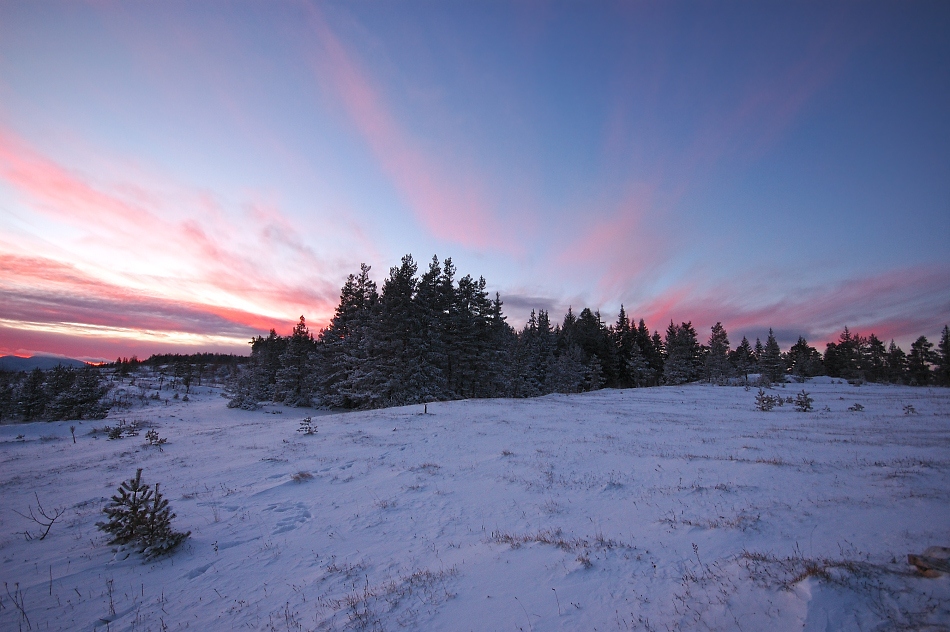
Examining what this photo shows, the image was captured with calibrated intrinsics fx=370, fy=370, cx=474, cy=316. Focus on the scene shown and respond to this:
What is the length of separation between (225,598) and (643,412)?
26.2 m

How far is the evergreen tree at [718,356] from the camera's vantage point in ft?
206

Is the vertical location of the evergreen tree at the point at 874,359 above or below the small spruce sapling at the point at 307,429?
above

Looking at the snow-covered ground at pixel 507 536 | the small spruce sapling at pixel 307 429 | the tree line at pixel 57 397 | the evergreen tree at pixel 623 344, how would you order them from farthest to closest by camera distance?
the evergreen tree at pixel 623 344, the tree line at pixel 57 397, the small spruce sapling at pixel 307 429, the snow-covered ground at pixel 507 536

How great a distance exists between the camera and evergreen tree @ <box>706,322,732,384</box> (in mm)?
62719

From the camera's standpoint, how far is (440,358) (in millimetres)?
39062

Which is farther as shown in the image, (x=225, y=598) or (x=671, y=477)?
(x=671, y=477)

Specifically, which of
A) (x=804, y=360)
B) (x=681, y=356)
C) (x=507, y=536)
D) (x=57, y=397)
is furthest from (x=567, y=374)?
(x=57, y=397)

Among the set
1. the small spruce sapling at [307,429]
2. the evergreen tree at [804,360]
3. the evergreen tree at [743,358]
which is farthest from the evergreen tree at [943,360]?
the small spruce sapling at [307,429]

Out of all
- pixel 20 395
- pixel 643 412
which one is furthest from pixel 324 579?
pixel 20 395

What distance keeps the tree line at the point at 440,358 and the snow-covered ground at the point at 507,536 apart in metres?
20.9

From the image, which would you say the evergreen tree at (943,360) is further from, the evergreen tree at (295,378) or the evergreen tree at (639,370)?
the evergreen tree at (295,378)

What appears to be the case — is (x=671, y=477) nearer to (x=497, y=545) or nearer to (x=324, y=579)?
(x=497, y=545)

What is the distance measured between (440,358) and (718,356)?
51.7 meters

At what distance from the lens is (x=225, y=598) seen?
Result: 237 inches
